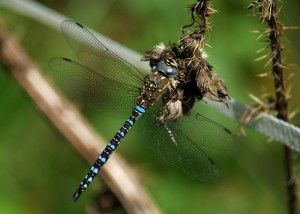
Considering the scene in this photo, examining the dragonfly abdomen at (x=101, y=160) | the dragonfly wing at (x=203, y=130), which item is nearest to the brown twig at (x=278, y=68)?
the dragonfly wing at (x=203, y=130)

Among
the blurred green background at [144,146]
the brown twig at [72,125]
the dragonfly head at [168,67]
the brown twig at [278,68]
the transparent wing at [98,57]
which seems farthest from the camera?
the blurred green background at [144,146]

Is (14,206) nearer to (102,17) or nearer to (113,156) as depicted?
(113,156)

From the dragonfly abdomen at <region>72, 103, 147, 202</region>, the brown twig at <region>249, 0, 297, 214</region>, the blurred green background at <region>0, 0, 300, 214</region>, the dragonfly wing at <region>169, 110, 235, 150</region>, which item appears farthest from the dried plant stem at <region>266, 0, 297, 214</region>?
the blurred green background at <region>0, 0, 300, 214</region>

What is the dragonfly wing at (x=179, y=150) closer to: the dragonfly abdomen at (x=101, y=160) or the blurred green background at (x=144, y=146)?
the dragonfly abdomen at (x=101, y=160)

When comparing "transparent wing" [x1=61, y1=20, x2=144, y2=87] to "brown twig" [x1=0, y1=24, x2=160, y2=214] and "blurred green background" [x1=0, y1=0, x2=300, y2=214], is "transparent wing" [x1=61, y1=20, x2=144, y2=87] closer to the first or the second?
"brown twig" [x1=0, y1=24, x2=160, y2=214]

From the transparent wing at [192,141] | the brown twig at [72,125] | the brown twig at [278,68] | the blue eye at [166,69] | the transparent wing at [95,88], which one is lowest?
the brown twig at [72,125]

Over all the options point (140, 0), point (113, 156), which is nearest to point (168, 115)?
point (113, 156)
